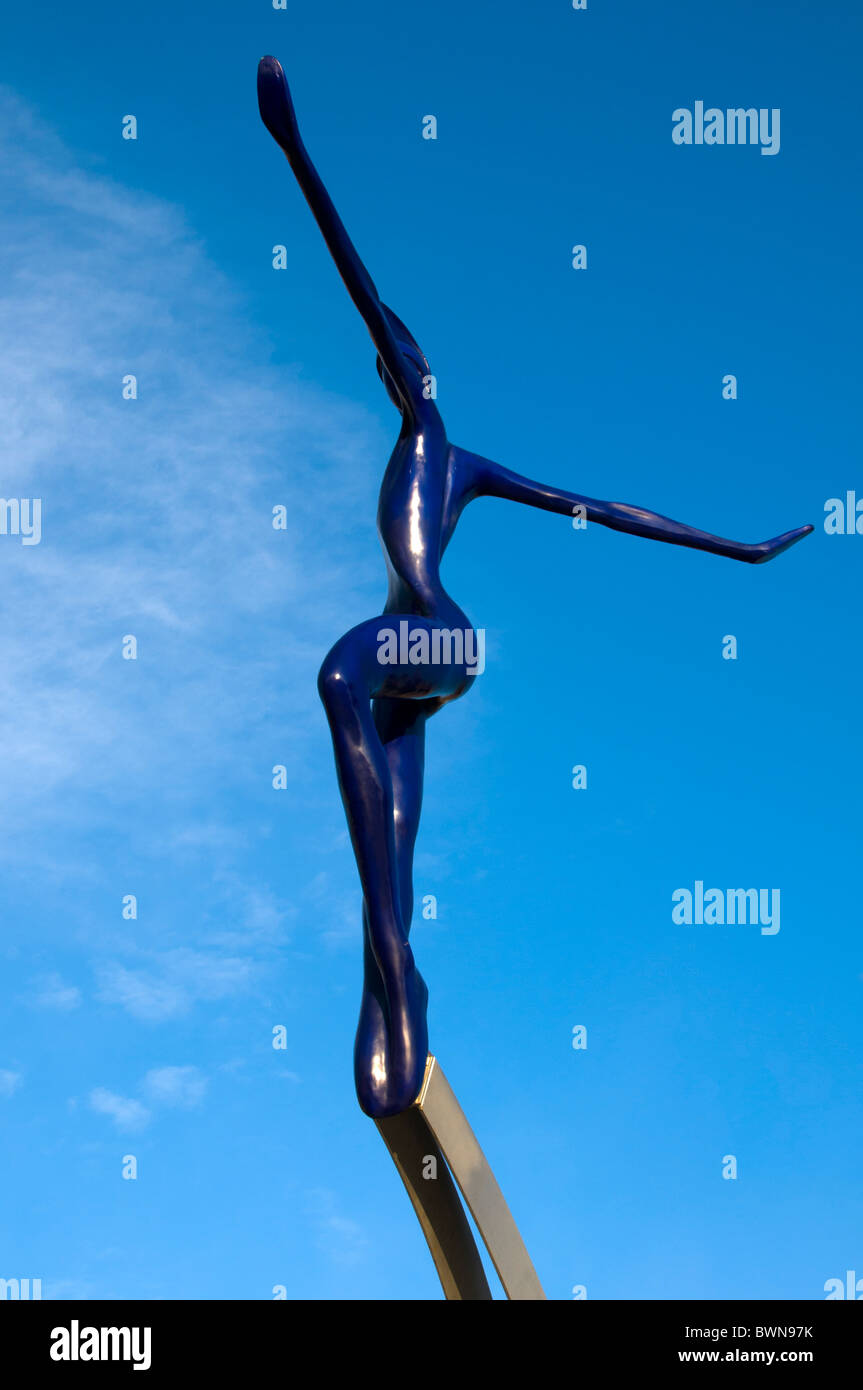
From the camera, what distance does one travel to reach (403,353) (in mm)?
→ 14328

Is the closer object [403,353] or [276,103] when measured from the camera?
[276,103]

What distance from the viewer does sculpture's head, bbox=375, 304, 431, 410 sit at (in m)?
14.4

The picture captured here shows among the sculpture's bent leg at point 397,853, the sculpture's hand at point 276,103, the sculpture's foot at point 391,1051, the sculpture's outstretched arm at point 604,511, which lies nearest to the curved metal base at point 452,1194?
the sculpture's foot at point 391,1051

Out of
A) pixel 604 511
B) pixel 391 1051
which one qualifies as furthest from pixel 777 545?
pixel 391 1051

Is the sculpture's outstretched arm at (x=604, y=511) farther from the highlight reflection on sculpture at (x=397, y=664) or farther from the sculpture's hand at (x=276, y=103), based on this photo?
the sculpture's hand at (x=276, y=103)

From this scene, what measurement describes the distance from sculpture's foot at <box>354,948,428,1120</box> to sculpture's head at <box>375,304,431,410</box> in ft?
17.2

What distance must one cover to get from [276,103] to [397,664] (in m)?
4.27

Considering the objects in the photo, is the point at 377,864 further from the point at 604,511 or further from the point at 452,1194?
the point at 604,511

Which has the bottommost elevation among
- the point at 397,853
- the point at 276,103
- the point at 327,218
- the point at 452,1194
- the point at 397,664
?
the point at 452,1194

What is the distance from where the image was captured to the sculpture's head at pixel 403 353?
565 inches

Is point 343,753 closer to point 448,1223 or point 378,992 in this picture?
point 378,992

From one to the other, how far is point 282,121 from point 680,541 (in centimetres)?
571

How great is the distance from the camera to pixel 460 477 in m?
14.4
